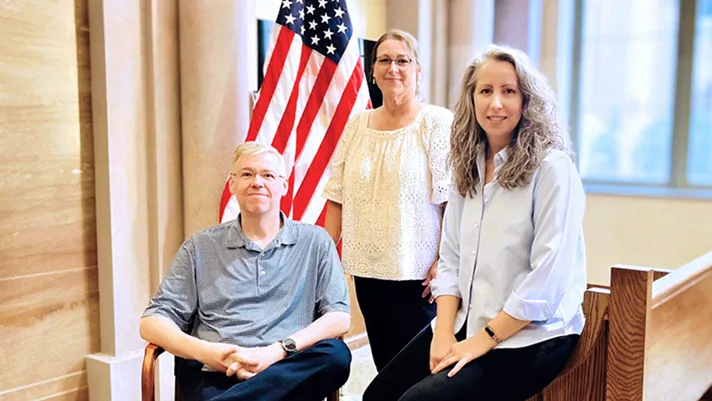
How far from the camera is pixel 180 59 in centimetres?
283

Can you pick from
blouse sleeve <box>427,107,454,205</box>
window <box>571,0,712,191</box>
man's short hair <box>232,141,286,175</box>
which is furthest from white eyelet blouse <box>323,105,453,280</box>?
window <box>571,0,712,191</box>

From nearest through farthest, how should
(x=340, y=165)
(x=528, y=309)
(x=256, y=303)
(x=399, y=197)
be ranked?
(x=528, y=309) → (x=256, y=303) → (x=399, y=197) → (x=340, y=165)

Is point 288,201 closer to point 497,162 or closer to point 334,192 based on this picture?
point 334,192

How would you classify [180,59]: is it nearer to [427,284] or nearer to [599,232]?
[427,284]

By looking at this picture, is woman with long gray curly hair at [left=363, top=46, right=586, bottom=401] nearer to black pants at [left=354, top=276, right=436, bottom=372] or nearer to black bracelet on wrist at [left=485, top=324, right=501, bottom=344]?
black bracelet on wrist at [left=485, top=324, right=501, bottom=344]

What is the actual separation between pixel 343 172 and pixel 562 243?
92cm

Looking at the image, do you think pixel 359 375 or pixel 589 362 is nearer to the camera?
pixel 589 362

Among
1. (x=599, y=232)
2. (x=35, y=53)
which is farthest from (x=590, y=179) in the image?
(x=35, y=53)

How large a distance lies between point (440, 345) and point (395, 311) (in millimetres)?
470

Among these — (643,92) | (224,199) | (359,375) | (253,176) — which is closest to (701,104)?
(643,92)

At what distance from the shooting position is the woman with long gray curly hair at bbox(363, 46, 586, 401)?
61.6 inches

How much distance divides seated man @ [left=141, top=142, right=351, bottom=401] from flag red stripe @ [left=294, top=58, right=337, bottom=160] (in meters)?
0.83

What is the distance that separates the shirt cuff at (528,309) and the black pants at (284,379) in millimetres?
574

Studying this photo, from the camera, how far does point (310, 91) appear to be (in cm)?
294
